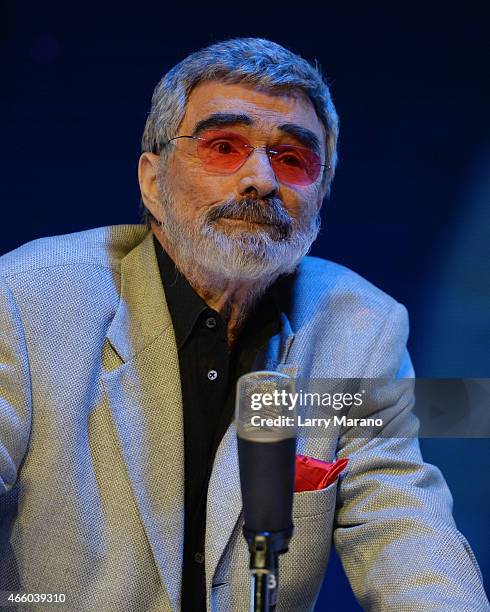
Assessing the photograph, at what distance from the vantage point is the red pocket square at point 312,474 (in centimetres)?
158

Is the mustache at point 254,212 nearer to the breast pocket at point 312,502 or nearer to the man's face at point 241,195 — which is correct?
the man's face at point 241,195

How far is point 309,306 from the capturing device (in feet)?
5.92

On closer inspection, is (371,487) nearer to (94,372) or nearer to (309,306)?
(309,306)

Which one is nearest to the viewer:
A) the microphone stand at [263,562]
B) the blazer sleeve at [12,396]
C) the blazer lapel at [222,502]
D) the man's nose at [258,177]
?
the microphone stand at [263,562]

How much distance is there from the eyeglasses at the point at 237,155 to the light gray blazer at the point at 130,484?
0.25 m

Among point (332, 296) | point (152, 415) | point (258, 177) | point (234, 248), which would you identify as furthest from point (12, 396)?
point (332, 296)

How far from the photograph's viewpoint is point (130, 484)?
4.94 ft

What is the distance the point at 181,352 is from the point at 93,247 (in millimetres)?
272

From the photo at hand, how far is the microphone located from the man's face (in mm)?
A: 778

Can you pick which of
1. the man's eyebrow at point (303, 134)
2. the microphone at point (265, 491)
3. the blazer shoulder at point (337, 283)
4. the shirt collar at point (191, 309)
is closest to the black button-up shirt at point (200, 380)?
the shirt collar at point (191, 309)

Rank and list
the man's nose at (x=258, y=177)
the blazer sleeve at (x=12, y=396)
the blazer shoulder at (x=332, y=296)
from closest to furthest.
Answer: the blazer sleeve at (x=12, y=396) → the man's nose at (x=258, y=177) → the blazer shoulder at (x=332, y=296)

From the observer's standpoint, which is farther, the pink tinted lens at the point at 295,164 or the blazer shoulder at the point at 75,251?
the pink tinted lens at the point at 295,164

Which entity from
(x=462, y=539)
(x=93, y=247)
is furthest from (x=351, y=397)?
(x=93, y=247)

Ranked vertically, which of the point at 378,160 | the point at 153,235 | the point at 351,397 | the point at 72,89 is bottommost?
the point at 351,397
